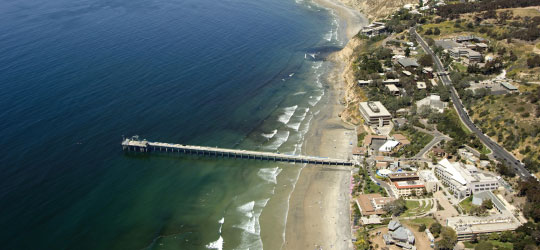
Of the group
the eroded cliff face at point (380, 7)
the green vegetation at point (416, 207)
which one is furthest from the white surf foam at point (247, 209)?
the eroded cliff face at point (380, 7)

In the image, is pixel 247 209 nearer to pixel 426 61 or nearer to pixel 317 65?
pixel 426 61

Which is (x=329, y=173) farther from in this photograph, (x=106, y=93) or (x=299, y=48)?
(x=299, y=48)

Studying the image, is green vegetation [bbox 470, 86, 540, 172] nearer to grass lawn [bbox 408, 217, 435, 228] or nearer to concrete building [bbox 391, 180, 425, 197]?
concrete building [bbox 391, 180, 425, 197]

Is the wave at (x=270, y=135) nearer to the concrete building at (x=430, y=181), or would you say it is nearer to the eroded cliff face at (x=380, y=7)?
the concrete building at (x=430, y=181)

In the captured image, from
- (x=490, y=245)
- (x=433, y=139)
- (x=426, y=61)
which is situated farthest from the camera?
(x=426, y=61)

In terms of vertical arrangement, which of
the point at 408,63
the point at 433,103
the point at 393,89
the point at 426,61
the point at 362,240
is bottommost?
the point at 362,240

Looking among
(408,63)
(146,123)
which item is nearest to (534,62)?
(408,63)

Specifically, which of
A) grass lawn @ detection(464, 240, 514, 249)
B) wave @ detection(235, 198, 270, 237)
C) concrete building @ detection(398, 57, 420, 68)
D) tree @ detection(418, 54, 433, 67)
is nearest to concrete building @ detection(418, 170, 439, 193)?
grass lawn @ detection(464, 240, 514, 249)
